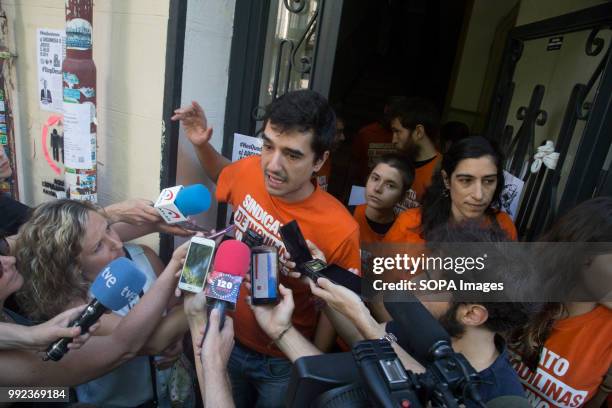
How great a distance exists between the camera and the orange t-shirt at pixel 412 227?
6.14 ft

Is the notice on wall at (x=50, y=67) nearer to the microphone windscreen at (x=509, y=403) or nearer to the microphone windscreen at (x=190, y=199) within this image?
the microphone windscreen at (x=190, y=199)

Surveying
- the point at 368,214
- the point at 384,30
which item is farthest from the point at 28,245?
the point at 384,30

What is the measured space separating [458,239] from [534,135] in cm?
153

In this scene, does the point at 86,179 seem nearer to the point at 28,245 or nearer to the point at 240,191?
the point at 28,245

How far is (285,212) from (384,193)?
903mm

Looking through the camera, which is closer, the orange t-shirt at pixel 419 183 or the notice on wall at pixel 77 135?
the notice on wall at pixel 77 135

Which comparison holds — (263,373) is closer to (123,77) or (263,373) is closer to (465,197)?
(465,197)

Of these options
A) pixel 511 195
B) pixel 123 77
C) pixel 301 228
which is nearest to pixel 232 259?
pixel 301 228

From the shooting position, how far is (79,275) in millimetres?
1404

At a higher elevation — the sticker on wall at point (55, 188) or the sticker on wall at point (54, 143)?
the sticker on wall at point (54, 143)

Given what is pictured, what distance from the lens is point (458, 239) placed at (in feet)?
4.19

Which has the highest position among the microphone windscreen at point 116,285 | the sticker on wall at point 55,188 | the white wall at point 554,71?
the white wall at point 554,71

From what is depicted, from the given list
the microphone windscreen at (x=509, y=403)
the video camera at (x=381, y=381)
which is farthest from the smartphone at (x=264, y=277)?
the microphone windscreen at (x=509, y=403)

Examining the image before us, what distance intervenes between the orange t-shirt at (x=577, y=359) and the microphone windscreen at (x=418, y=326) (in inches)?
31.0
